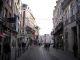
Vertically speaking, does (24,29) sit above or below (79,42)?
above

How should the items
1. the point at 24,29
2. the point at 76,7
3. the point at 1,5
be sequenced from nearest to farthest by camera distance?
the point at 1,5 → the point at 76,7 → the point at 24,29

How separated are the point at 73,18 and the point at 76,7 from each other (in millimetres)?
2041

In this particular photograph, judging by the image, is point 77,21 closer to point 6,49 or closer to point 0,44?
point 0,44

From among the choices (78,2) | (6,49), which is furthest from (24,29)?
(6,49)

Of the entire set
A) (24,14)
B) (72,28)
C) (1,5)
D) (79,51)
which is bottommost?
(79,51)

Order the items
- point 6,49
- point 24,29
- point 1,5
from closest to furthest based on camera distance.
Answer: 1. point 6,49
2. point 1,5
3. point 24,29

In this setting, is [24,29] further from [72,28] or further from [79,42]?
[79,42]

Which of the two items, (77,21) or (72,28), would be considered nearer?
(77,21)

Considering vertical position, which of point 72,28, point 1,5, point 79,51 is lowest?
point 79,51

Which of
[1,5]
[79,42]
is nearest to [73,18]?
[79,42]

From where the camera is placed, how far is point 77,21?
23.8m

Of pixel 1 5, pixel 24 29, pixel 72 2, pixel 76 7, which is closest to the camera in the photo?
pixel 1 5

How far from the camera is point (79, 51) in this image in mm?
22984

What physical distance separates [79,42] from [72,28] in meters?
4.96
